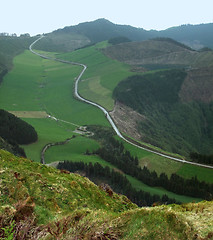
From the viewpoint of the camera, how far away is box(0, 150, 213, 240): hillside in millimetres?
11344

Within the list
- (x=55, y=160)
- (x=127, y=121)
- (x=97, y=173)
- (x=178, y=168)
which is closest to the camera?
(x=97, y=173)

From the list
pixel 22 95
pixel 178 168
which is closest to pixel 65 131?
pixel 178 168

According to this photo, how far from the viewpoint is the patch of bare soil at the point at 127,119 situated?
5482 inches

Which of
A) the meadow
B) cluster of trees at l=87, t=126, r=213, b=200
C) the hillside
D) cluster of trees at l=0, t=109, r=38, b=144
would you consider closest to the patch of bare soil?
the meadow

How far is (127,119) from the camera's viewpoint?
157 m

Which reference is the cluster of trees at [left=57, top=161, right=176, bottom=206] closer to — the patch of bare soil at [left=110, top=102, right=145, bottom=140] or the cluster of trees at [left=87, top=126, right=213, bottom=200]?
the cluster of trees at [left=87, top=126, right=213, bottom=200]

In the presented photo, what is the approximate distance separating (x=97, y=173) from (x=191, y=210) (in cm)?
5572

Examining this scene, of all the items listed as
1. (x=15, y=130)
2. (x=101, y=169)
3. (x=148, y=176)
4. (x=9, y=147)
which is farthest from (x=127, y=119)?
(x=9, y=147)

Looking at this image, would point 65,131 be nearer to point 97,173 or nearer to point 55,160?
point 55,160

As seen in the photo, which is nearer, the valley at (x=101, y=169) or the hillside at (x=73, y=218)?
the hillside at (x=73, y=218)

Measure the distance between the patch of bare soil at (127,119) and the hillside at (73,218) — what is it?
115367mm

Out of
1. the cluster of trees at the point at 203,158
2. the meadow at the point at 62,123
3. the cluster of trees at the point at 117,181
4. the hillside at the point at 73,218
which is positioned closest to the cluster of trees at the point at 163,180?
the meadow at the point at 62,123

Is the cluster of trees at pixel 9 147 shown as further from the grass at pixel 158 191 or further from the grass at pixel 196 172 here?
the grass at pixel 196 172

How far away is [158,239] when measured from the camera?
36.6ft
